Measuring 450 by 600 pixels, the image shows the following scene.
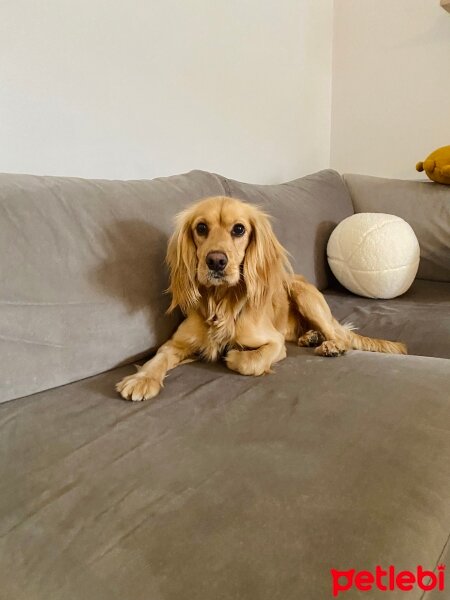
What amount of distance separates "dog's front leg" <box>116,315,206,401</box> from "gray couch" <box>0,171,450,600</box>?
33 mm

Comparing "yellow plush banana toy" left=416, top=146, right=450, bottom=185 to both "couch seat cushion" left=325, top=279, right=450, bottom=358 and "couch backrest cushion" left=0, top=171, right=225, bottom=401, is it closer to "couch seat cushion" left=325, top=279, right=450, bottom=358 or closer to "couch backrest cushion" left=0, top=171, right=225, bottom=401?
"couch seat cushion" left=325, top=279, right=450, bottom=358

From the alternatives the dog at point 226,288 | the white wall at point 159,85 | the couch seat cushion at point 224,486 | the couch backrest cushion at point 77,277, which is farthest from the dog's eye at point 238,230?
the white wall at point 159,85

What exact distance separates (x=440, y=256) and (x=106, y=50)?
1.72 meters

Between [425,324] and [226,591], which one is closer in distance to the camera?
[226,591]

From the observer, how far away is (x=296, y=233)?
2203 millimetres

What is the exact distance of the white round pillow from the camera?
216 centimetres

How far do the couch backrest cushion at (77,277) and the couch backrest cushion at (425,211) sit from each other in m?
1.34

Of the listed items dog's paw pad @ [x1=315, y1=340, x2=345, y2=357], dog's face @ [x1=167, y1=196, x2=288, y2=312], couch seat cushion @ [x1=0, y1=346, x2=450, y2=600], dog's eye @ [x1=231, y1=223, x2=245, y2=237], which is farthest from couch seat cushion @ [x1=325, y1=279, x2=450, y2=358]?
dog's eye @ [x1=231, y1=223, x2=245, y2=237]

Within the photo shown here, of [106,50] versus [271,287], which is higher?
[106,50]

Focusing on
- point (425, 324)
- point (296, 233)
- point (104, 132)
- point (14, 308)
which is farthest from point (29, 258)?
point (425, 324)

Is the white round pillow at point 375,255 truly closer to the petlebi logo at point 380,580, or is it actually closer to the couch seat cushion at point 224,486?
the couch seat cushion at point 224,486

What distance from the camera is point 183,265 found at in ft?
4.86

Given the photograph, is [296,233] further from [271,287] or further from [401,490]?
[401,490]

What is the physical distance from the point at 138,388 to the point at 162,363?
175 millimetres
